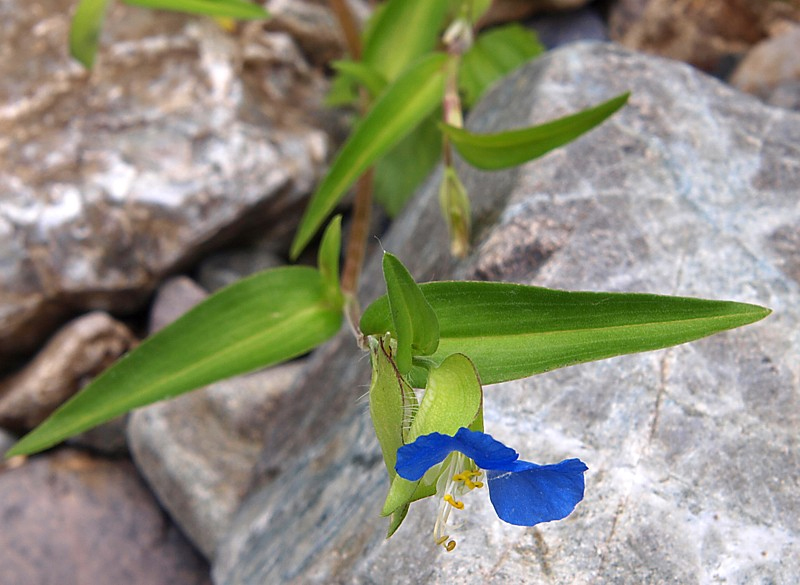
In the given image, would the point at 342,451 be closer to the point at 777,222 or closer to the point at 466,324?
the point at 466,324

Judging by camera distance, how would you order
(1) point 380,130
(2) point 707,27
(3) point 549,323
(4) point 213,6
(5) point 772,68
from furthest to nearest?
(2) point 707,27, (5) point 772,68, (4) point 213,6, (1) point 380,130, (3) point 549,323

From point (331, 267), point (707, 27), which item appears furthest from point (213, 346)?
point (707, 27)

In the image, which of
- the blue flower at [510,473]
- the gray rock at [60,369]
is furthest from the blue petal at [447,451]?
the gray rock at [60,369]

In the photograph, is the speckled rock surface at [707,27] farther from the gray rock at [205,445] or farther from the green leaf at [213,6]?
the gray rock at [205,445]

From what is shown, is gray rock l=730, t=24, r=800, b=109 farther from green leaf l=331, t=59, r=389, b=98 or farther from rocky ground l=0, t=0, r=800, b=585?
green leaf l=331, t=59, r=389, b=98

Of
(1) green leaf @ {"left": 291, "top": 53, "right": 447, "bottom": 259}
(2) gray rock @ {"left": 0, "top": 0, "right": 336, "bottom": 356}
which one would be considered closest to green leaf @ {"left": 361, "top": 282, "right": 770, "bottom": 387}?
(1) green leaf @ {"left": 291, "top": 53, "right": 447, "bottom": 259}

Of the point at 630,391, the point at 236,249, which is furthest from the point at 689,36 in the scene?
the point at 630,391

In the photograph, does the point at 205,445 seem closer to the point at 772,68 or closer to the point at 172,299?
the point at 172,299
